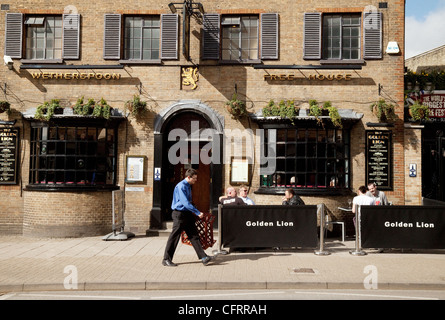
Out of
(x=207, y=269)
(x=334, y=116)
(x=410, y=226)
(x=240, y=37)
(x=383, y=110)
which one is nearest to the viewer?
(x=207, y=269)

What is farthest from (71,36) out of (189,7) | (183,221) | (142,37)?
(183,221)

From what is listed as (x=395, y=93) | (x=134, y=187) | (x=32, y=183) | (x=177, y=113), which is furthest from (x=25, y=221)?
(x=395, y=93)

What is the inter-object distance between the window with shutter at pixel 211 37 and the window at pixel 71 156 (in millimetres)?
3662

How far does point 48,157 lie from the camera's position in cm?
1238

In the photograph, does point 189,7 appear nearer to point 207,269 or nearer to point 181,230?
point 181,230

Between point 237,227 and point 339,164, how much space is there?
4472mm

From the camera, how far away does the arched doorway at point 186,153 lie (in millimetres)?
12352

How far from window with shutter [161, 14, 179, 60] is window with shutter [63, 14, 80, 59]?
258cm

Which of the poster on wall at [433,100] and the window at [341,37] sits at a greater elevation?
the window at [341,37]

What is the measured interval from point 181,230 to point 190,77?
19.0 feet

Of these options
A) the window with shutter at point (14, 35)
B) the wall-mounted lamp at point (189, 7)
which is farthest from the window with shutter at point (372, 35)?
the window with shutter at point (14, 35)

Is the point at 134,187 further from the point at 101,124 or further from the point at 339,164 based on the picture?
the point at 339,164

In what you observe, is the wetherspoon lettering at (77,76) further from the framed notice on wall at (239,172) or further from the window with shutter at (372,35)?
the window with shutter at (372,35)

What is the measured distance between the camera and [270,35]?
12.4 metres
